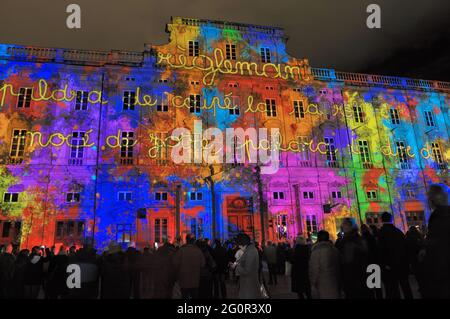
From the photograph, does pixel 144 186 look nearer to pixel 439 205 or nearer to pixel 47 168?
pixel 47 168

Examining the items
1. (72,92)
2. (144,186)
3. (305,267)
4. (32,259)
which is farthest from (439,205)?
(72,92)

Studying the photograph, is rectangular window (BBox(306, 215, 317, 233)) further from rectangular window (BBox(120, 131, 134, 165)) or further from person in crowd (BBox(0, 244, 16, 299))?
person in crowd (BBox(0, 244, 16, 299))

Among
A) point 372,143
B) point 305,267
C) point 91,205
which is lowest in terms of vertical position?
point 305,267

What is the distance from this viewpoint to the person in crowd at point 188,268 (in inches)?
298

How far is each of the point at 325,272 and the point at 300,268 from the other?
8.10ft

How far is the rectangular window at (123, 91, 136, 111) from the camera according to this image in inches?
949

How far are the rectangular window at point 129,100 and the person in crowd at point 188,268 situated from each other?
18519 millimetres

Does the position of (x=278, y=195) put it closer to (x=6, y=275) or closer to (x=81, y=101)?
(x=81, y=101)

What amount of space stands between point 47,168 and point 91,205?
3942mm

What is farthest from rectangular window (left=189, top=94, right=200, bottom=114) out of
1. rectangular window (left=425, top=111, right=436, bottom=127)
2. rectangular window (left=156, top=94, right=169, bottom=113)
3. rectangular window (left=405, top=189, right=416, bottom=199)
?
rectangular window (left=425, top=111, right=436, bottom=127)

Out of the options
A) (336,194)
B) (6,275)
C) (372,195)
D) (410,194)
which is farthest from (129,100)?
(410,194)

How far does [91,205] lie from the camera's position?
21.6 metres

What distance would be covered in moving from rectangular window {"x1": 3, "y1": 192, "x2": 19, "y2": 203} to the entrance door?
1430 centimetres

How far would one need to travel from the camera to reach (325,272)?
5.82m
